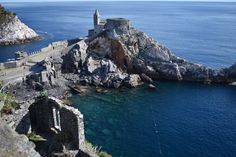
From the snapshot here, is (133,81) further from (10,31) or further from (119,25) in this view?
(10,31)

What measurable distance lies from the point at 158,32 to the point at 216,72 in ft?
206

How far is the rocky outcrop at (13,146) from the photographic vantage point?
Result: 39.3 ft

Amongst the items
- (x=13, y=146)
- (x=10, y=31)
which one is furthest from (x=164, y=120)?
(x=10, y=31)

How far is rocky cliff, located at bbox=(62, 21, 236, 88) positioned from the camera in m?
70.6

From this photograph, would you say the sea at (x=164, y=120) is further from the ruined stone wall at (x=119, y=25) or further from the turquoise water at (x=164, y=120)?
the ruined stone wall at (x=119, y=25)

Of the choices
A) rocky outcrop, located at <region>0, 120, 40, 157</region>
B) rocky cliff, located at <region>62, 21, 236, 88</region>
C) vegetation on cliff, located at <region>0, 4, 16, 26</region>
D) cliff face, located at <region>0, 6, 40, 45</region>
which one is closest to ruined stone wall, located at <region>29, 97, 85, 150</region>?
rocky outcrop, located at <region>0, 120, 40, 157</region>

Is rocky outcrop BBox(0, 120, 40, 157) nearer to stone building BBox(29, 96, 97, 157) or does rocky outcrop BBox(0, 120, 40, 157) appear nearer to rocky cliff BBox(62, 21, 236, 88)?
stone building BBox(29, 96, 97, 157)

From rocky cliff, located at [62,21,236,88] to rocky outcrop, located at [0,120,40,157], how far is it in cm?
5450

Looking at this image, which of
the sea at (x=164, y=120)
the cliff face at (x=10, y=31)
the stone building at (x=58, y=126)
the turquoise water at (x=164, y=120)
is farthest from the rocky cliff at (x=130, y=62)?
the cliff face at (x=10, y=31)

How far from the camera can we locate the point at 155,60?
75250mm

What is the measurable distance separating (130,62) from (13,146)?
63.2 m

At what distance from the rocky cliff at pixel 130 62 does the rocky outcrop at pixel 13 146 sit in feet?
179

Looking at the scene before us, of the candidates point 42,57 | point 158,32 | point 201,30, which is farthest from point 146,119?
point 201,30

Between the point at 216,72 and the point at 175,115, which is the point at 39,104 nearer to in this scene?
the point at 175,115
